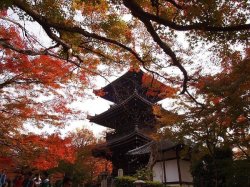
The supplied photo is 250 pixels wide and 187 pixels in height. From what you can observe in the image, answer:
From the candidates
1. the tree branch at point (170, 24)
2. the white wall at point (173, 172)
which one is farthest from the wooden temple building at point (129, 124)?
the tree branch at point (170, 24)

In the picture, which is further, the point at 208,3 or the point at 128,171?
the point at 128,171

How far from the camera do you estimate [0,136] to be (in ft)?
44.9

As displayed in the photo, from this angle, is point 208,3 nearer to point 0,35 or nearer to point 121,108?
point 0,35

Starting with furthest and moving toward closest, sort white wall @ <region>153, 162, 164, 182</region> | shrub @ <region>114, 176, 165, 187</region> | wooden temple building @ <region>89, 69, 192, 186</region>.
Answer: wooden temple building @ <region>89, 69, 192, 186</region>, white wall @ <region>153, 162, 164, 182</region>, shrub @ <region>114, 176, 165, 187</region>

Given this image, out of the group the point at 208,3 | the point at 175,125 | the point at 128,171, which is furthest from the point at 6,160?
the point at 208,3

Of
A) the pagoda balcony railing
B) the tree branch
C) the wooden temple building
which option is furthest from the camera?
the pagoda balcony railing

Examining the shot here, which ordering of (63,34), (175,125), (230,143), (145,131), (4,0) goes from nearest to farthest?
(4,0) → (63,34) → (230,143) → (175,125) → (145,131)

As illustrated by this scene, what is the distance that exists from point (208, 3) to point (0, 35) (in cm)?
825

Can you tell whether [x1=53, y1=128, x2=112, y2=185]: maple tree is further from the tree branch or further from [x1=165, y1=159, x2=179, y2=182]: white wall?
the tree branch

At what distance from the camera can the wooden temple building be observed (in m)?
21.3

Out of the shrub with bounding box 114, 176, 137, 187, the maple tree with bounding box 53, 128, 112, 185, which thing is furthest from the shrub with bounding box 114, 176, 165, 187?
the maple tree with bounding box 53, 128, 112, 185

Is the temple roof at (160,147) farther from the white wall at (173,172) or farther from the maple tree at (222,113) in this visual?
the maple tree at (222,113)

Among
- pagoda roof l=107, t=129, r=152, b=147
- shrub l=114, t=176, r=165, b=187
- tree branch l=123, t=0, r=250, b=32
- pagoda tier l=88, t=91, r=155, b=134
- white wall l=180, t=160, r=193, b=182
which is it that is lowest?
shrub l=114, t=176, r=165, b=187

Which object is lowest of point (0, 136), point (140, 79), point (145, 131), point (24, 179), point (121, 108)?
point (24, 179)
